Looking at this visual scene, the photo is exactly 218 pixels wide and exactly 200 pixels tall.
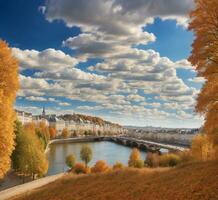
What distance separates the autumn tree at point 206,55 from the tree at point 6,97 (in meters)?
11.6

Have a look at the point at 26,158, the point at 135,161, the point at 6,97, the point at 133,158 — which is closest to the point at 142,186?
the point at 6,97

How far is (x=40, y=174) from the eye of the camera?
5644cm

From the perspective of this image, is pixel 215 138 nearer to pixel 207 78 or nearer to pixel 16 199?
pixel 207 78

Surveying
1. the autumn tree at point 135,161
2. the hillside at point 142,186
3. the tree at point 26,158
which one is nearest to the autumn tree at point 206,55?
the hillside at point 142,186

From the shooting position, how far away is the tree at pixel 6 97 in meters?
23.3

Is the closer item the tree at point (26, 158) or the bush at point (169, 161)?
the tree at point (26, 158)

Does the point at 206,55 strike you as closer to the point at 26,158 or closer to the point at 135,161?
the point at 26,158

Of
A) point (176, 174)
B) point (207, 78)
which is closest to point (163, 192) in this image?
point (176, 174)

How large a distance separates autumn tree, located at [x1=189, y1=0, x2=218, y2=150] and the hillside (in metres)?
3.30

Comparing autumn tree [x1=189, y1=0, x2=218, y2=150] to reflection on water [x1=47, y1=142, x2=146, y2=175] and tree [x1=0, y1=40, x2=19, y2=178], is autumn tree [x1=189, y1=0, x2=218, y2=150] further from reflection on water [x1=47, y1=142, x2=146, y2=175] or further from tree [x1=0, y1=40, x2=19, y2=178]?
reflection on water [x1=47, y1=142, x2=146, y2=175]

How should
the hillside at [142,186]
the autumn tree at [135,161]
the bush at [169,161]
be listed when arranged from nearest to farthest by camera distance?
the hillside at [142,186]
the bush at [169,161]
the autumn tree at [135,161]

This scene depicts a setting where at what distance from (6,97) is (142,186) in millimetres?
10569

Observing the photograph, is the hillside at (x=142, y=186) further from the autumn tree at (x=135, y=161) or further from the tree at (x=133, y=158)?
the tree at (x=133, y=158)

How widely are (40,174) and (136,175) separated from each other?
33715 mm
